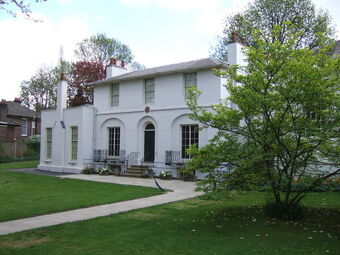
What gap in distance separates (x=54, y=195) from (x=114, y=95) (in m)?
11.2

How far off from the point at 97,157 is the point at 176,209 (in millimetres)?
13328

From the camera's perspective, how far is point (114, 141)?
22.1 metres

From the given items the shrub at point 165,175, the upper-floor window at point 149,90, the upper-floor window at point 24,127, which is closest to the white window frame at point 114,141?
the upper-floor window at point 149,90

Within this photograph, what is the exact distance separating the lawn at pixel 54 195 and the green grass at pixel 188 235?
90.4 inches

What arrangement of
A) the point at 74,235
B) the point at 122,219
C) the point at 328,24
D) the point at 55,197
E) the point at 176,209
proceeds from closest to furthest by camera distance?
the point at 74,235 < the point at 122,219 < the point at 176,209 < the point at 55,197 < the point at 328,24

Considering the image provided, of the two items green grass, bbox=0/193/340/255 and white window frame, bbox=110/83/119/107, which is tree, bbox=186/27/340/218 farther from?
white window frame, bbox=110/83/119/107

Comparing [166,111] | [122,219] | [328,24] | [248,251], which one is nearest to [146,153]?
[166,111]

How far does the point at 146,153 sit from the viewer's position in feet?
66.7

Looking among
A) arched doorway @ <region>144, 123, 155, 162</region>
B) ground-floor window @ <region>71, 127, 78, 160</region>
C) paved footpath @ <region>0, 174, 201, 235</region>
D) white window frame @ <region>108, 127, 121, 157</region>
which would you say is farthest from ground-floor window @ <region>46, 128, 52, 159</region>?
paved footpath @ <region>0, 174, 201, 235</region>

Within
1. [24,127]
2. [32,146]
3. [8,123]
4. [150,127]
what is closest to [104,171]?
[150,127]

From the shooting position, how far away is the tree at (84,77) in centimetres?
3674

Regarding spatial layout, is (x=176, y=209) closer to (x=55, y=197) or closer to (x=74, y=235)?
(x=74, y=235)

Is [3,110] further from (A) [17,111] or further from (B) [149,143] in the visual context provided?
(B) [149,143]

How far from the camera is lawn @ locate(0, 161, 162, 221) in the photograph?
9836 mm
